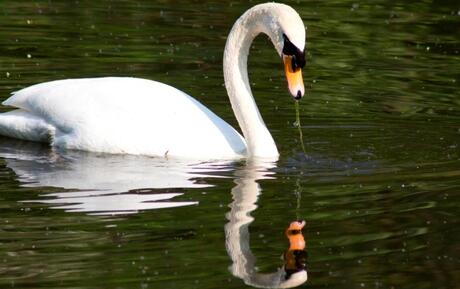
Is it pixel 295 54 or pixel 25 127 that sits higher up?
pixel 295 54

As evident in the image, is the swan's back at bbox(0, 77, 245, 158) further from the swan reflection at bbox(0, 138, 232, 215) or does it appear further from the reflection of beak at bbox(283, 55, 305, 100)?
the reflection of beak at bbox(283, 55, 305, 100)

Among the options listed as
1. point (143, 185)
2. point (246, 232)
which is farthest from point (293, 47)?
point (246, 232)

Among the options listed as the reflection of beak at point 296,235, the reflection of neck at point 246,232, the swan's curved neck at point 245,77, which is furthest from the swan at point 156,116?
the reflection of beak at point 296,235

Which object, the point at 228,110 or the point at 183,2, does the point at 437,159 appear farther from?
the point at 183,2

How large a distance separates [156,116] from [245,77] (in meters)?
0.85

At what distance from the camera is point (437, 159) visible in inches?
397

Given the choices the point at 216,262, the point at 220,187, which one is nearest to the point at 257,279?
the point at 216,262

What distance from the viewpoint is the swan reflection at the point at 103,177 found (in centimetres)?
A: 863

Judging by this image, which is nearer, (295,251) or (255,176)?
(295,251)

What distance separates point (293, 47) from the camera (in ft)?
31.8

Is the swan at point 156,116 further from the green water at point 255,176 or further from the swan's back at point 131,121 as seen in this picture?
the green water at point 255,176

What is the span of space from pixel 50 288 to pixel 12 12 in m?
9.94

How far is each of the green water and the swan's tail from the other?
106 mm

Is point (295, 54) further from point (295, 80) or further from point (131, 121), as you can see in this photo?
point (131, 121)
